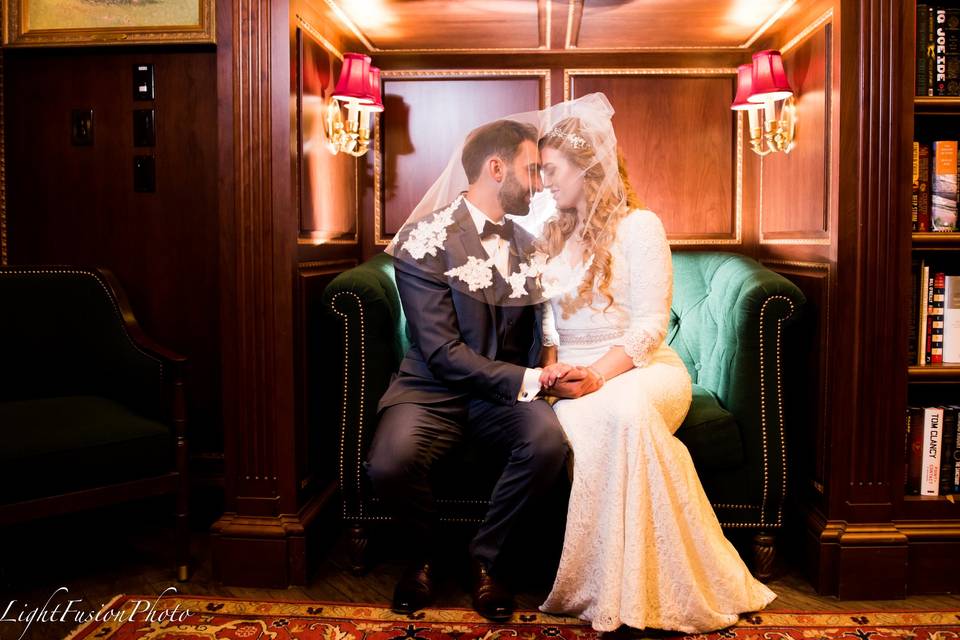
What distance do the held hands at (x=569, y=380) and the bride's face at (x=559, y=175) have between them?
1.73ft

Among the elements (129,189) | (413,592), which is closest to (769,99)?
(413,592)

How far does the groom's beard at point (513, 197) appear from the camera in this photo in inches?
Result: 93.2

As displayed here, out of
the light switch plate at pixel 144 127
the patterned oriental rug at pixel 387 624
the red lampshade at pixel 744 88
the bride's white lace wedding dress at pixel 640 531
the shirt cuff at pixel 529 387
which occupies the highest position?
the red lampshade at pixel 744 88

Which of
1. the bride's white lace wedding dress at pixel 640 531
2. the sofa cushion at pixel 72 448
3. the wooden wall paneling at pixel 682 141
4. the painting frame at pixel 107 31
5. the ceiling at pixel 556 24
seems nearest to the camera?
the bride's white lace wedding dress at pixel 640 531

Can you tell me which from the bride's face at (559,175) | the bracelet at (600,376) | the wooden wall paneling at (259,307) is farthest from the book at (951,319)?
the wooden wall paneling at (259,307)

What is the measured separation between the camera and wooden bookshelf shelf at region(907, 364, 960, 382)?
2.45 meters

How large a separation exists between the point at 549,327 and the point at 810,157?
112cm

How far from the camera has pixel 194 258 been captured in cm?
313

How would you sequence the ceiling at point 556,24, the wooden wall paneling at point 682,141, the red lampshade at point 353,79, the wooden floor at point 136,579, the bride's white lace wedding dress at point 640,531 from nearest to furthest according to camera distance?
the bride's white lace wedding dress at point 640,531
the wooden floor at point 136,579
the ceiling at point 556,24
the red lampshade at point 353,79
the wooden wall paneling at point 682,141

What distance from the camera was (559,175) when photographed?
2369 millimetres

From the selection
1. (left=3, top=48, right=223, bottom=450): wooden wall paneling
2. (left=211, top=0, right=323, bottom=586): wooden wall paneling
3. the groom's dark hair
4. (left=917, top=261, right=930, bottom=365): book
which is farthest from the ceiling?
(left=917, top=261, right=930, bottom=365): book

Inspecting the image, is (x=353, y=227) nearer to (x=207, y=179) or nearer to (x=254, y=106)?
(x=207, y=179)

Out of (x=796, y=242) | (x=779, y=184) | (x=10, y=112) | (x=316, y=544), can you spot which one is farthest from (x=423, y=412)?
(x=10, y=112)

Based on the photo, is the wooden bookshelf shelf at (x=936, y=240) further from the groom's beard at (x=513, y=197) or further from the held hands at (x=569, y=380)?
the groom's beard at (x=513, y=197)
